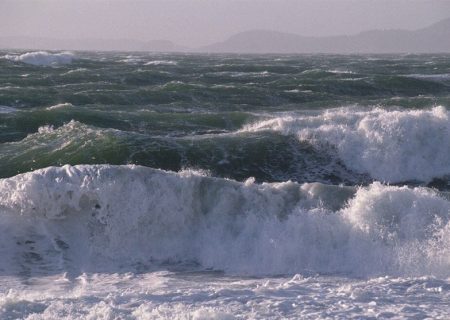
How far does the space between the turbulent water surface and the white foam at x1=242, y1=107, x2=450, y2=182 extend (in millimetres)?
41

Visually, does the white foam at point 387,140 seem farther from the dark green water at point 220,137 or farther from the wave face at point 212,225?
the wave face at point 212,225

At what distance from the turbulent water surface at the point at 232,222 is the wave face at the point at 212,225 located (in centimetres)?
2

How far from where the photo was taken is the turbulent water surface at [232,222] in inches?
288

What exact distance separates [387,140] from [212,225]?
7.61 m

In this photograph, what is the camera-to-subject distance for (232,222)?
34.5ft

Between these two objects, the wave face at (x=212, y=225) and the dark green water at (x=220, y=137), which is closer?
the wave face at (x=212, y=225)

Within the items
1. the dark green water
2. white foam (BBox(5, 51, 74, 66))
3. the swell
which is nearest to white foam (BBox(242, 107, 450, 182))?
the dark green water

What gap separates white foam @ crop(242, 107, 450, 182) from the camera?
1588 cm

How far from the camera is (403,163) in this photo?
52.7ft

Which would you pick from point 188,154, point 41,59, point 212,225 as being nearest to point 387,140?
point 188,154

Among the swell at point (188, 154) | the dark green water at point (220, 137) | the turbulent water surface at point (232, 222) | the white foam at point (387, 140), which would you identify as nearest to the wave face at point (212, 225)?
the turbulent water surface at point (232, 222)

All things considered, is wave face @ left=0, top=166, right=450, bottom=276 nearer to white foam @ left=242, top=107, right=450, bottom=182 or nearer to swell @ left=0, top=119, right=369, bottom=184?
swell @ left=0, top=119, right=369, bottom=184

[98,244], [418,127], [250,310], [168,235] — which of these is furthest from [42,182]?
[418,127]

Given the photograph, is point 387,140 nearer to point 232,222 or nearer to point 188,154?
point 188,154
